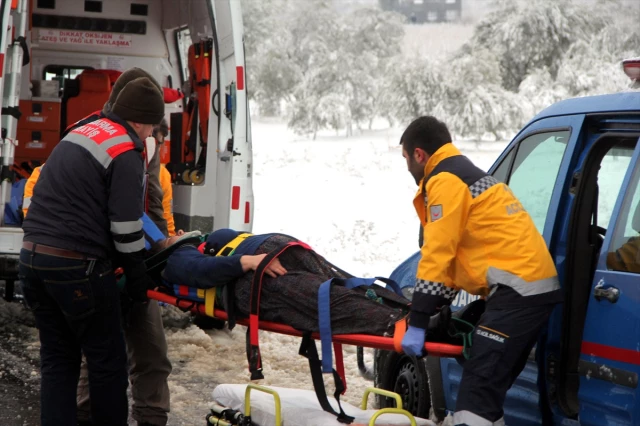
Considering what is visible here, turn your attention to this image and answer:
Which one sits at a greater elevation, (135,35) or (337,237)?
(135,35)

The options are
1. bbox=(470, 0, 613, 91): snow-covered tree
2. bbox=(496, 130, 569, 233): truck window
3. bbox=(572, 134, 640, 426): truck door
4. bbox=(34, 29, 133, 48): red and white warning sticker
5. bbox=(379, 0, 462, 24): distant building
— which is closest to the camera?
bbox=(572, 134, 640, 426): truck door

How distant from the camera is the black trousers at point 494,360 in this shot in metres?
4.10

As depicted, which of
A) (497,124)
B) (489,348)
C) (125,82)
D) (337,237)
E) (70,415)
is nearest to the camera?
(489,348)

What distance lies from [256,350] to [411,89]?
2085cm

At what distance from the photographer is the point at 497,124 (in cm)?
2358

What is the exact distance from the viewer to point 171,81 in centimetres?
→ 1082

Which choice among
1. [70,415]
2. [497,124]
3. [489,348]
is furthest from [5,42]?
[497,124]

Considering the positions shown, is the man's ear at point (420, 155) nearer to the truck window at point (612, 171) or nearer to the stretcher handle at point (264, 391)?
the truck window at point (612, 171)

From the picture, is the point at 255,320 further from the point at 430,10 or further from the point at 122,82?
the point at 430,10

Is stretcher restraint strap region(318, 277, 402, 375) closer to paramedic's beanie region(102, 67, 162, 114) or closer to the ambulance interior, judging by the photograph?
paramedic's beanie region(102, 67, 162, 114)

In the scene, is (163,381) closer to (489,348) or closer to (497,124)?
(489,348)

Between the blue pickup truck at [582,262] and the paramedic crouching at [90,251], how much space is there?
1.67m

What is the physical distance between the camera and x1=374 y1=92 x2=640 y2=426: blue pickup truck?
3.78m

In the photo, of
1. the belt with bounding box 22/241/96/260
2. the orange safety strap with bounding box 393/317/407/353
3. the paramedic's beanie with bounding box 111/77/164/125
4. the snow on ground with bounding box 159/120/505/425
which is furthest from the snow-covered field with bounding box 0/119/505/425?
the orange safety strap with bounding box 393/317/407/353
